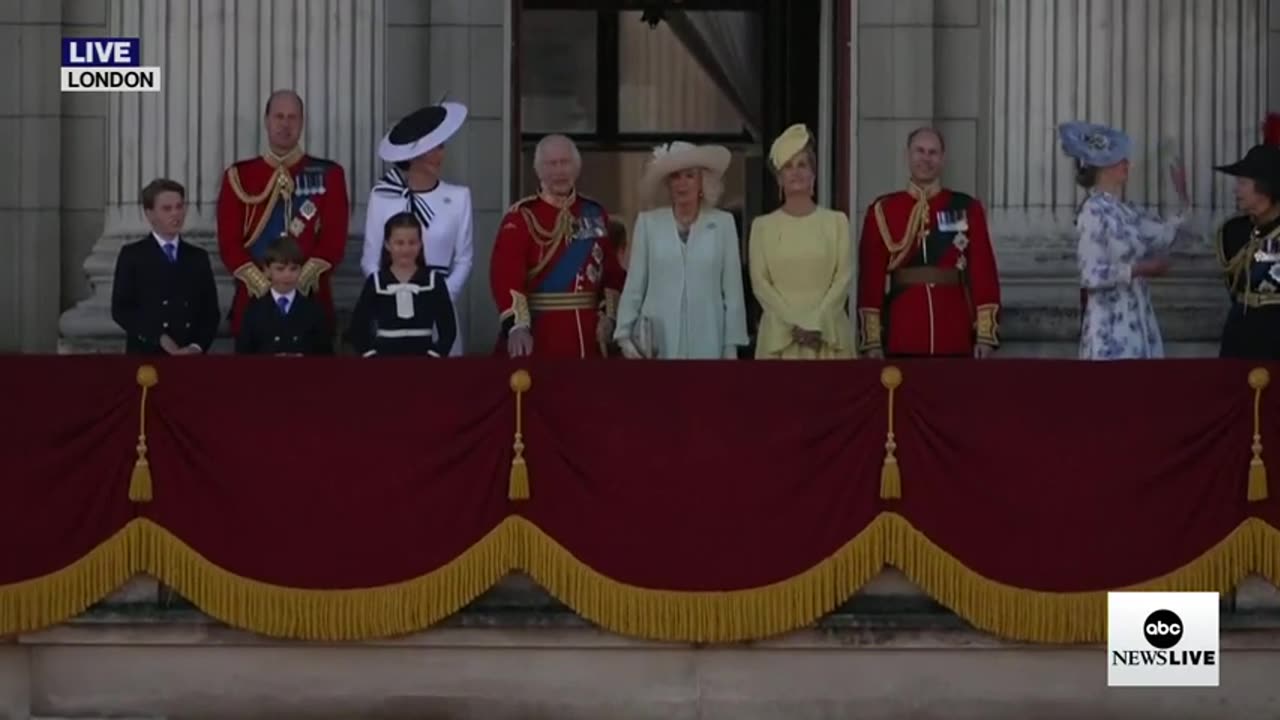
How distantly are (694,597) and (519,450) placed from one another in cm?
93

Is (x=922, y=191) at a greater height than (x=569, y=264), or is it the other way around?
(x=922, y=191)

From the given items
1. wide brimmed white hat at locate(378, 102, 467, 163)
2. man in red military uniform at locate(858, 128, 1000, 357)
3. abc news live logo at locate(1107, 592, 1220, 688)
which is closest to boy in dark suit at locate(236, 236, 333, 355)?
wide brimmed white hat at locate(378, 102, 467, 163)

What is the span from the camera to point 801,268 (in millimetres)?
13336

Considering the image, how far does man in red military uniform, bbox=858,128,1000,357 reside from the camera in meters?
13.6

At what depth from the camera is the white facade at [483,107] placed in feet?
49.7

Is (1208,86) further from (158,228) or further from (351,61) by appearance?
(158,228)

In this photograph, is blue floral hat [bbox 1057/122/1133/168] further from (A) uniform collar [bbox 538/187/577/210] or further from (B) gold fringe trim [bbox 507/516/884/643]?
(B) gold fringe trim [bbox 507/516/884/643]

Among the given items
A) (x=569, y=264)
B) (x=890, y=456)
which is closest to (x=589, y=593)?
(x=890, y=456)

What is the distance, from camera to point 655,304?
531 inches

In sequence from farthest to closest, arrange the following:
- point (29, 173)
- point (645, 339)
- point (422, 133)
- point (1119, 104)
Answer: point (29, 173) → point (1119, 104) → point (422, 133) → point (645, 339)

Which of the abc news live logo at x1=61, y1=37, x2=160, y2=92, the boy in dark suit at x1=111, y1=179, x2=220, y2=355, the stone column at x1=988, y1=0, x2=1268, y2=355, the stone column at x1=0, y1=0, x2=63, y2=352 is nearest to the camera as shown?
the boy in dark suit at x1=111, y1=179, x2=220, y2=355

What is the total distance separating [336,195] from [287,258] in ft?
2.33

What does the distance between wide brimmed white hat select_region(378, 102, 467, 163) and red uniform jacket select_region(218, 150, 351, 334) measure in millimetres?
360

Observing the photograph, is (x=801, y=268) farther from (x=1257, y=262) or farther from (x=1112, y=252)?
(x=1257, y=262)
